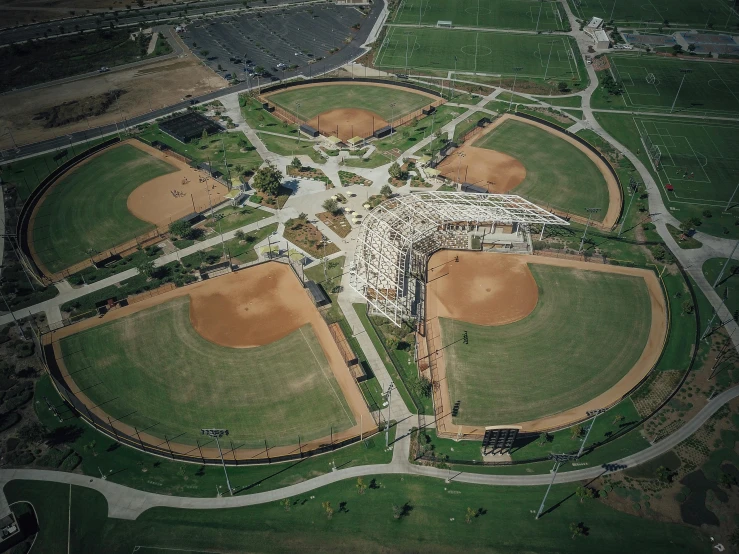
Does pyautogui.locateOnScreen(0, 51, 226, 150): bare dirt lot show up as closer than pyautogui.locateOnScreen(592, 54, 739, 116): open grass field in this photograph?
Yes

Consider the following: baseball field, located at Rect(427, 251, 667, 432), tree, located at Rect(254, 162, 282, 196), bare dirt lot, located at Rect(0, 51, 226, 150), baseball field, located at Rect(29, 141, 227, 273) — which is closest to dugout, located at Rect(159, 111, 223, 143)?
baseball field, located at Rect(29, 141, 227, 273)

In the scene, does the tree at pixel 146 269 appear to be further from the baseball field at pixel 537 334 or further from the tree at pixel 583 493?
the tree at pixel 583 493

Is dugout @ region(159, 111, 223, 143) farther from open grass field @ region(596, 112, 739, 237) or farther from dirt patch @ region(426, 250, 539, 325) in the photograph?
open grass field @ region(596, 112, 739, 237)

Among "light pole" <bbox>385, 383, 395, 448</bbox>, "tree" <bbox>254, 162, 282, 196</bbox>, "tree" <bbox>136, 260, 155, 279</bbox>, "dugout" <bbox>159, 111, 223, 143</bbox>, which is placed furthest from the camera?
"dugout" <bbox>159, 111, 223, 143</bbox>

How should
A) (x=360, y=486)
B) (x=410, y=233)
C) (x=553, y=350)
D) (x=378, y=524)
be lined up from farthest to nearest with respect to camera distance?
(x=410, y=233)
(x=553, y=350)
(x=360, y=486)
(x=378, y=524)

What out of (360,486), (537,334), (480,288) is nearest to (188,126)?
(480,288)

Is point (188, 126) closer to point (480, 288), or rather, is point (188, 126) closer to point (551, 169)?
point (480, 288)
